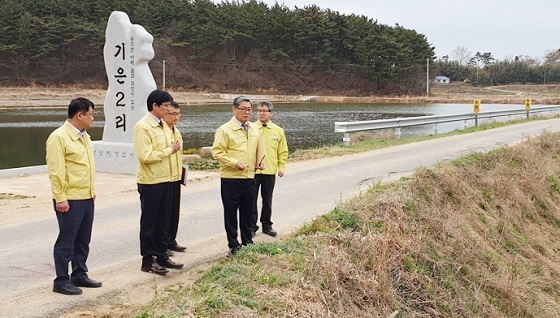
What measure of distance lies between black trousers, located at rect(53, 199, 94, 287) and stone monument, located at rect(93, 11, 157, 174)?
8.52 meters

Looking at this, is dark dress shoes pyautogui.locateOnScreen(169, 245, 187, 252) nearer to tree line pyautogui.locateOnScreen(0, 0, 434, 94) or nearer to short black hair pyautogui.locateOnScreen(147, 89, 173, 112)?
short black hair pyautogui.locateOnScreen(147, 89, 173, 112)

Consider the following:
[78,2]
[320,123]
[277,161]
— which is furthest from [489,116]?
[78,2]

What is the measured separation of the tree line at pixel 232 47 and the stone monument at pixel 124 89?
61.4 meters

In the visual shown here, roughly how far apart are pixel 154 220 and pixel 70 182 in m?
0.95

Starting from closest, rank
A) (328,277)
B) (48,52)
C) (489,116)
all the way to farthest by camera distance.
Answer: (328,277), (489,116), (48,52)

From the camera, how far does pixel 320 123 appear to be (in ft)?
115

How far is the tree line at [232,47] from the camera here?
74.1 metres

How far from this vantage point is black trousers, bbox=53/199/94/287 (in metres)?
5.27

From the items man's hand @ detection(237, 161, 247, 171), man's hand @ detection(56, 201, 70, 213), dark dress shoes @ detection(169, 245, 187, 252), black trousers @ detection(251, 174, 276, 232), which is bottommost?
dark dress shoes @ detection(169, 245, 187, 252)

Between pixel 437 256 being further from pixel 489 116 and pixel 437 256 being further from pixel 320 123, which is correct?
pixel 320 123

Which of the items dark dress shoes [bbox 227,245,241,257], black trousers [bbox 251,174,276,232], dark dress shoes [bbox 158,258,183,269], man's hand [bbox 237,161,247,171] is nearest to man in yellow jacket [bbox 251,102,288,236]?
black trousers [bbox 251,174,276,232]

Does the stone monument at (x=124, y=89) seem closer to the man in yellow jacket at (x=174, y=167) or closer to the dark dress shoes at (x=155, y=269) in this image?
the man in yellow jacket at (x=174, y=167)

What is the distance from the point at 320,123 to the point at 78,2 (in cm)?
5423

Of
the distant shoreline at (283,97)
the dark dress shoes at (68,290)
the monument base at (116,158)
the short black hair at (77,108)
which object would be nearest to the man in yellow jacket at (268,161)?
the short black hair at (77,108)
